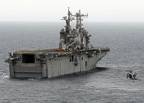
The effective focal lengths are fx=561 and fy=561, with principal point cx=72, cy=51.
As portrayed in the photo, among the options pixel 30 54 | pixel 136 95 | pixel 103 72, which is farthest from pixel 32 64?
pixel 136 95

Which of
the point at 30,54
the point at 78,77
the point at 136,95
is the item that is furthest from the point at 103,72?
the point at 136,95

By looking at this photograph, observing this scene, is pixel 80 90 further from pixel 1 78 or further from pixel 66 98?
pixel 1 78

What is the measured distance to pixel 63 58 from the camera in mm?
97875

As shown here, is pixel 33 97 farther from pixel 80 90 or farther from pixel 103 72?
pixel 103 72

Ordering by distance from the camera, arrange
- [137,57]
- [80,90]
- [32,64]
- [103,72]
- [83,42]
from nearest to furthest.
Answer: [80,90]
[32,64]
[103,72]
[83,42]
[137,57]

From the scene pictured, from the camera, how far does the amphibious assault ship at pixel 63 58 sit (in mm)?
94562

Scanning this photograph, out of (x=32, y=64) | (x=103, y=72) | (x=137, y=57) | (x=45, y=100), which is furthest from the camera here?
(x=137, y=57)

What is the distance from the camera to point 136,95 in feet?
260

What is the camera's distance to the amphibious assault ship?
310 ft

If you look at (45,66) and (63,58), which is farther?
(63,58)

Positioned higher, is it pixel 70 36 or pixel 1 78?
pixel 70 36

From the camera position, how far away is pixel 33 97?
255ft

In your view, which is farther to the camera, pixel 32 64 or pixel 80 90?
pixel 32 64

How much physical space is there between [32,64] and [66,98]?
749 inches
